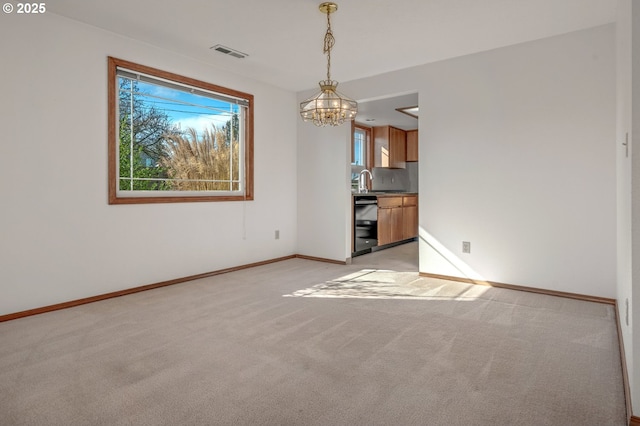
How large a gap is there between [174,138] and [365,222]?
2.87 metres

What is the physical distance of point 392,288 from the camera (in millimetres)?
3807

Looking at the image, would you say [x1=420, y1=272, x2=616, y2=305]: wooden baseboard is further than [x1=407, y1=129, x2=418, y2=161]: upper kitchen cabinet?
No

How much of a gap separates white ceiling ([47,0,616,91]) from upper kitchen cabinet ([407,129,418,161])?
3.38m

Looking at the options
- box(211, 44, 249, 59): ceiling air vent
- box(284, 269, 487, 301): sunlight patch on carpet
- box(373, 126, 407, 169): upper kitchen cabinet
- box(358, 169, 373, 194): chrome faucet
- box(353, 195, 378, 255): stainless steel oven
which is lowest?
box(284, 269, 487, 301): sunlight patch on carpet

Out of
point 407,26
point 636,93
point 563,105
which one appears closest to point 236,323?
point 636,93

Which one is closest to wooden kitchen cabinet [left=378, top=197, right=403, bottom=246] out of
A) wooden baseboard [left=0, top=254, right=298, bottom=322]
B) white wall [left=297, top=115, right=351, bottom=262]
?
white wall [left=297, top=115, right=351, bottom=262]

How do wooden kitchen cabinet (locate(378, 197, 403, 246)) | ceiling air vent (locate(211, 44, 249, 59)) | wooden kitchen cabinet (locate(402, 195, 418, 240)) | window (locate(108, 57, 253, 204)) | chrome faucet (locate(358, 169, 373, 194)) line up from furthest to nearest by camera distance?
chrome faucet (locate(358, 169, 373, 194)), wooden kitchen cabinet (locate(402, 195, 418, 240)), wooden kitchen cabinet (locate(378, 197, 403, 246)), ceiling air vent (locate(211, 44, 249, 59)), window (locate(108, 57, 253, 204))

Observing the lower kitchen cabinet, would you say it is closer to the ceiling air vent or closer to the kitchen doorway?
the kitchen doorway

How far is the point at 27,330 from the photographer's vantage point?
2650 millimetres

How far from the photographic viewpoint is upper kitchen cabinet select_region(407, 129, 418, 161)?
24.4ft

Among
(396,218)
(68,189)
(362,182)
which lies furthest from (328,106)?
(362,182)

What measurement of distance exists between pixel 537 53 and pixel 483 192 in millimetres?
1350

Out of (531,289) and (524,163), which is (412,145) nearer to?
(524,163)

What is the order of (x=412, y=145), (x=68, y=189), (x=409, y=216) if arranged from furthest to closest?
(x=412, y=145) < (x=409, y=216) < (x=68, y=189)
